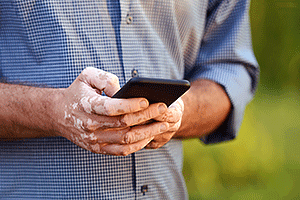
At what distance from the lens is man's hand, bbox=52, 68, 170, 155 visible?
0.81 meters

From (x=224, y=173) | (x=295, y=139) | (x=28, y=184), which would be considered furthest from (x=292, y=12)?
(x=28, y=184)

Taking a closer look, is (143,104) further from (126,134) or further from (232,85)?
(232,85)

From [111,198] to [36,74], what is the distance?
55cm

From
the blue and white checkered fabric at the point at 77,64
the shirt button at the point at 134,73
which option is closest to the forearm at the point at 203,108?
the blue and white checkered fabric at the point at 77,64

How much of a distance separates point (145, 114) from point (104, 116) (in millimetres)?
116

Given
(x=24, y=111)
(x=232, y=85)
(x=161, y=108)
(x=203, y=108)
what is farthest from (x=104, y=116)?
(x=232, y=85)

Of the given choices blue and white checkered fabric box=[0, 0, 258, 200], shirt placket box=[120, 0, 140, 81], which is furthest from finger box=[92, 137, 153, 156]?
shirt placket box=[120, 0, 140, 81]

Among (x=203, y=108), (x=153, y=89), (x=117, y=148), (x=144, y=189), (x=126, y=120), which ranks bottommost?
(x=144, y=189)

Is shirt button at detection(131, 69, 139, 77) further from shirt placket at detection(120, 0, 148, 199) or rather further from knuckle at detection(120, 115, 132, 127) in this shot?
knuckle at detection(120, 115, 132, 127)

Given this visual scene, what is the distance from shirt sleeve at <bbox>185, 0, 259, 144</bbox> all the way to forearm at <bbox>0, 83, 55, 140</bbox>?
2.59 feet

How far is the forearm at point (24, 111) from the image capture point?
97 centimetres

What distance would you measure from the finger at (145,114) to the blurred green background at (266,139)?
2.90 m

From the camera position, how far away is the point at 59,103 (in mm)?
922

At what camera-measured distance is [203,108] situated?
1.34 metres
